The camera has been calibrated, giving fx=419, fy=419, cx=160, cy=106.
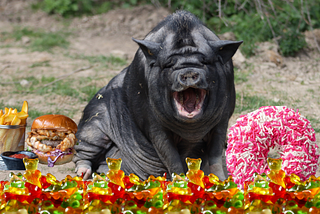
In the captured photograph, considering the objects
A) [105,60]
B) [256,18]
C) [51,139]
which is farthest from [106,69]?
[51,139]

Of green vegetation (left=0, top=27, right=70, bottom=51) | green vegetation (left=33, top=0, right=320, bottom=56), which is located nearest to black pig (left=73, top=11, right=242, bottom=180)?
green vegetation (left=33, top=0, right=320, bottom=56)

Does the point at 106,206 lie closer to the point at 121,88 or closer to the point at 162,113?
the point at 162,113

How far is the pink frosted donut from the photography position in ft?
9.79

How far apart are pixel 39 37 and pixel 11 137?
263 inches

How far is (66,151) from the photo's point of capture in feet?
14.4

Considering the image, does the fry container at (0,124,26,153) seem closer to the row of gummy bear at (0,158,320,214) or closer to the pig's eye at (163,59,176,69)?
the pig's eye at (163,59,176,69)

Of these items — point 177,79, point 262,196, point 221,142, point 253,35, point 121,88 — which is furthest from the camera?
point 253,35

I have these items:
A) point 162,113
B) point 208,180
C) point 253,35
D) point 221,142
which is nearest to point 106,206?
point 208,180

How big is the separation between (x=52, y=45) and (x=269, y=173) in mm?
8426

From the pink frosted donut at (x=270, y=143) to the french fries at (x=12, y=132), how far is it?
2.15 meters

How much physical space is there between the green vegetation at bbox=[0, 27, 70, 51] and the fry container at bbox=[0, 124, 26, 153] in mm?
5582

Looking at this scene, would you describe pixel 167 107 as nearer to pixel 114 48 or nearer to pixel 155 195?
pixel 155 195

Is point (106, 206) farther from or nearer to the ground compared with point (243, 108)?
farther from the ground

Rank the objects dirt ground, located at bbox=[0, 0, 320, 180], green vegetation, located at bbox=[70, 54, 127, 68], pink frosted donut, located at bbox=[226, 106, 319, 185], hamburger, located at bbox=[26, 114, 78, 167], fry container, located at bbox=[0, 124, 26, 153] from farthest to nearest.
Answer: green vegetation, located at bbox=[70, 54, 127, 68]
dirt ground, located at bbox=[0, 0, 320, 180]
hamburger, located at bbox=[26, 114, 78, 167]
fry container, located at bbox=[0, 124, 26, 153]
pink frosted donut, located at bbox=[226, 106, 319, 185]
